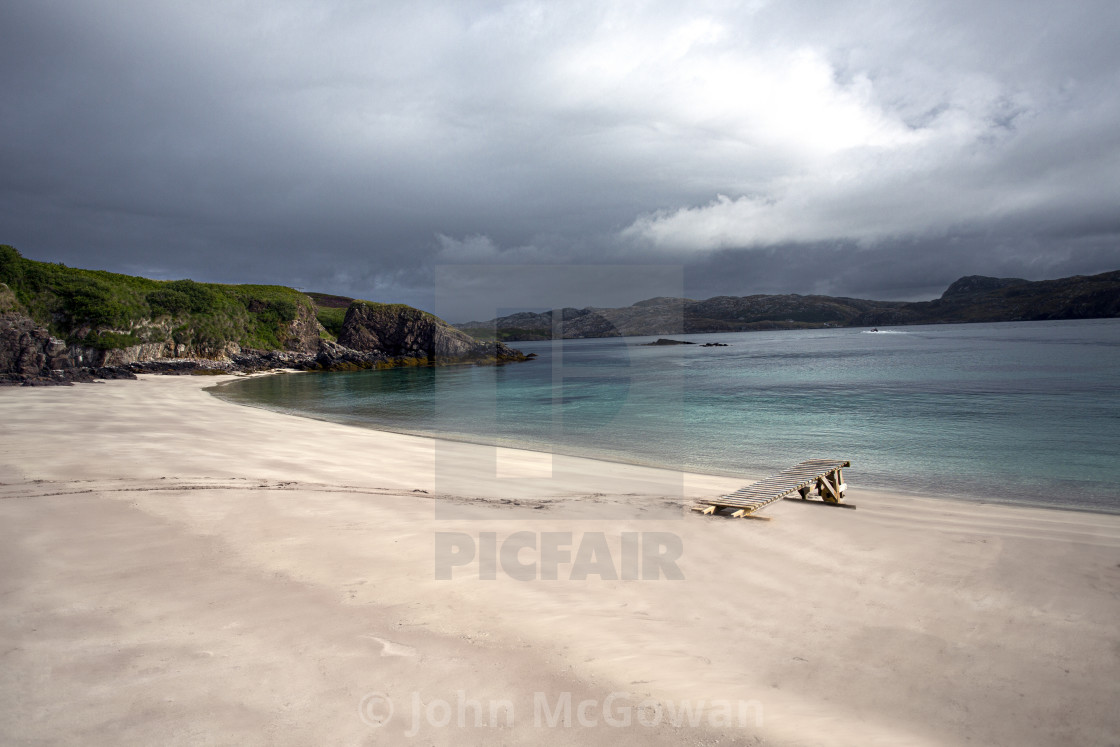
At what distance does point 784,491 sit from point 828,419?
52.4ft

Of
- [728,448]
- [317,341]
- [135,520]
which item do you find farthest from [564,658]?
[317,341]

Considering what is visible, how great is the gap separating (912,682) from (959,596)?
248 centimetres

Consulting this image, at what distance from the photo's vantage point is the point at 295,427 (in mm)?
19078

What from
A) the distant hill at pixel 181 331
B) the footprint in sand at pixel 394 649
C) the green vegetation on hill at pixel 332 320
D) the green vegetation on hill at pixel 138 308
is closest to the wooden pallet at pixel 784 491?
the footprint in sand at pixel 394 649

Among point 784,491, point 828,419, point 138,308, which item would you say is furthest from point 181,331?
point 784,491

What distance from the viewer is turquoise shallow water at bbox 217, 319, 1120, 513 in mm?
14336

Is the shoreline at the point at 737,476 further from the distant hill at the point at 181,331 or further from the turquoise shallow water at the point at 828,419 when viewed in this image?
the distant hill at the point at 181,331

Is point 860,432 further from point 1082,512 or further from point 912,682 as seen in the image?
point 912,682

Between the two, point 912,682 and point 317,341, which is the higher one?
point 317,341

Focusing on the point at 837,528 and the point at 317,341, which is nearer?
the point at 837,528

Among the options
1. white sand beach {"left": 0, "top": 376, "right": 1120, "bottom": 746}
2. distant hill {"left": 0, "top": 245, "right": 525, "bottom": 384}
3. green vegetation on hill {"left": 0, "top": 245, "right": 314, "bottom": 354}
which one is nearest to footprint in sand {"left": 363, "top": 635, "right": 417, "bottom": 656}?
white sand beach {"left": 0, "top": 376, "right": 1120, "bottom": 746}

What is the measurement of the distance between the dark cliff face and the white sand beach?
68.0 metres

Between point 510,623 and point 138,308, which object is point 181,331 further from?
point 510,623

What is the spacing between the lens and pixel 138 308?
48.1 meters
